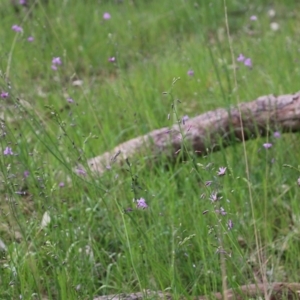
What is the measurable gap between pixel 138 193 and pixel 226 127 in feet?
2.20

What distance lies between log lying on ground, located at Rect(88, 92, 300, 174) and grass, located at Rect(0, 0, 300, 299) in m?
0.07

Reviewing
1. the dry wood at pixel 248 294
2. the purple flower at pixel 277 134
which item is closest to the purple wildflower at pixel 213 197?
the dry wood at pixel 248 294

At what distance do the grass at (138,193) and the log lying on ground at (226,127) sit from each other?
7 cm

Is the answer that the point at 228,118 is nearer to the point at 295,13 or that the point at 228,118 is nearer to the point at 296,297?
the point at 296,297

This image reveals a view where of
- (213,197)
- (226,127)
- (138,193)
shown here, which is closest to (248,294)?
(213,197)

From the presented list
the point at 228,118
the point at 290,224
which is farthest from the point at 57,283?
the point at 228,118

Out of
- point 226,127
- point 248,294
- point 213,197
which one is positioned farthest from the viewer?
point 226,127

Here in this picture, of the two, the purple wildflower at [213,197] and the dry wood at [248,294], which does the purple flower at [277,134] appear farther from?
the purple wildflower at [213,197]

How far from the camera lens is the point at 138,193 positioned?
268 centimetres

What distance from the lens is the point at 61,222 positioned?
2461mm

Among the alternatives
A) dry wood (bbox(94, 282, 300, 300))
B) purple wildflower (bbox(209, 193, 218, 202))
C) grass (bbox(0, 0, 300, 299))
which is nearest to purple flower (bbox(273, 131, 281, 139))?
grass (bbox(0, 0, 300, 299))

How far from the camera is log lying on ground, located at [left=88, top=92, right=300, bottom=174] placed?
3025 mm

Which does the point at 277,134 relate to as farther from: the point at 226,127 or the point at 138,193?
the point at 138,193

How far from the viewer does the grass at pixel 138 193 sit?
2.10 m
